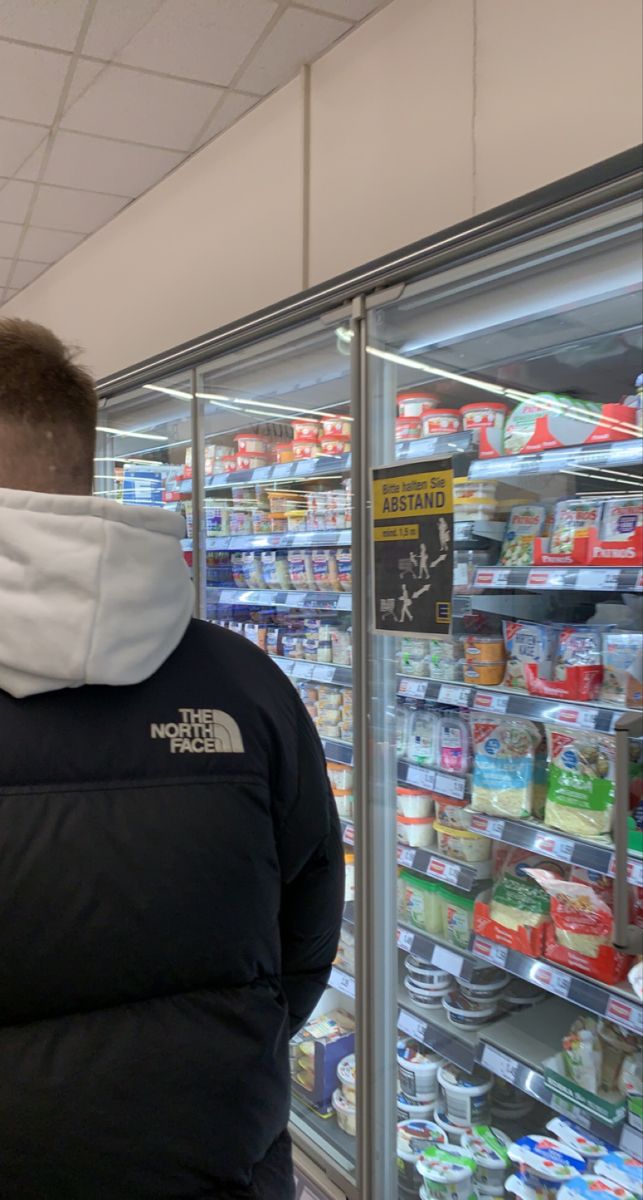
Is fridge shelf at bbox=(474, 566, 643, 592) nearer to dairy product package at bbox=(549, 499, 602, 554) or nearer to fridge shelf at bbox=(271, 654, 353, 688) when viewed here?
dairy product package at bbox=(549, 499, 602, 554)

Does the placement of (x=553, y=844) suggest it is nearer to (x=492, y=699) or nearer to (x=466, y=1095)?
(x=492, y=699)

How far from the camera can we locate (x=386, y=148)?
1880 millimetres

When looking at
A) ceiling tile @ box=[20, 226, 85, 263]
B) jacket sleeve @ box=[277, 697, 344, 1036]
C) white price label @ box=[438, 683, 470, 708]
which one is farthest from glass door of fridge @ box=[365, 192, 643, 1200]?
ceiling tile @ box=[20, 226, 85, 263]

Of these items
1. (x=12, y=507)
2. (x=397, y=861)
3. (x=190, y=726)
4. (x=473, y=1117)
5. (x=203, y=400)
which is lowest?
(x=473, y=1117)

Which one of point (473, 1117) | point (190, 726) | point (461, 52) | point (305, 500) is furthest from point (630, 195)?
point (473, 1117)

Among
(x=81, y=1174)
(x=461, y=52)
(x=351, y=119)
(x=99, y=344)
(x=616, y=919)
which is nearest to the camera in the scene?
(x=81, y=1174)

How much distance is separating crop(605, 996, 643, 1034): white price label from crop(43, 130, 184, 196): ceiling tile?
2592mm

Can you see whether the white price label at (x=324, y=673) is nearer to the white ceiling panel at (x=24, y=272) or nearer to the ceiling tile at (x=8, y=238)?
the ceiling tile at (x=8, y=238)

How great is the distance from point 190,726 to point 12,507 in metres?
0.29

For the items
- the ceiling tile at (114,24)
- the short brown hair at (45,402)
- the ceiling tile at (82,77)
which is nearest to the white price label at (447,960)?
the short brown hair at (45,402)

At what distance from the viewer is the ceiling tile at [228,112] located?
2299 mm

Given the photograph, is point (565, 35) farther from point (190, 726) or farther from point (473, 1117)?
point (473, 1117)

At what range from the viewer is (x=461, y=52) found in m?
1.68

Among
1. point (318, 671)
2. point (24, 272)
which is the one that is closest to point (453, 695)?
point (318, 671)
